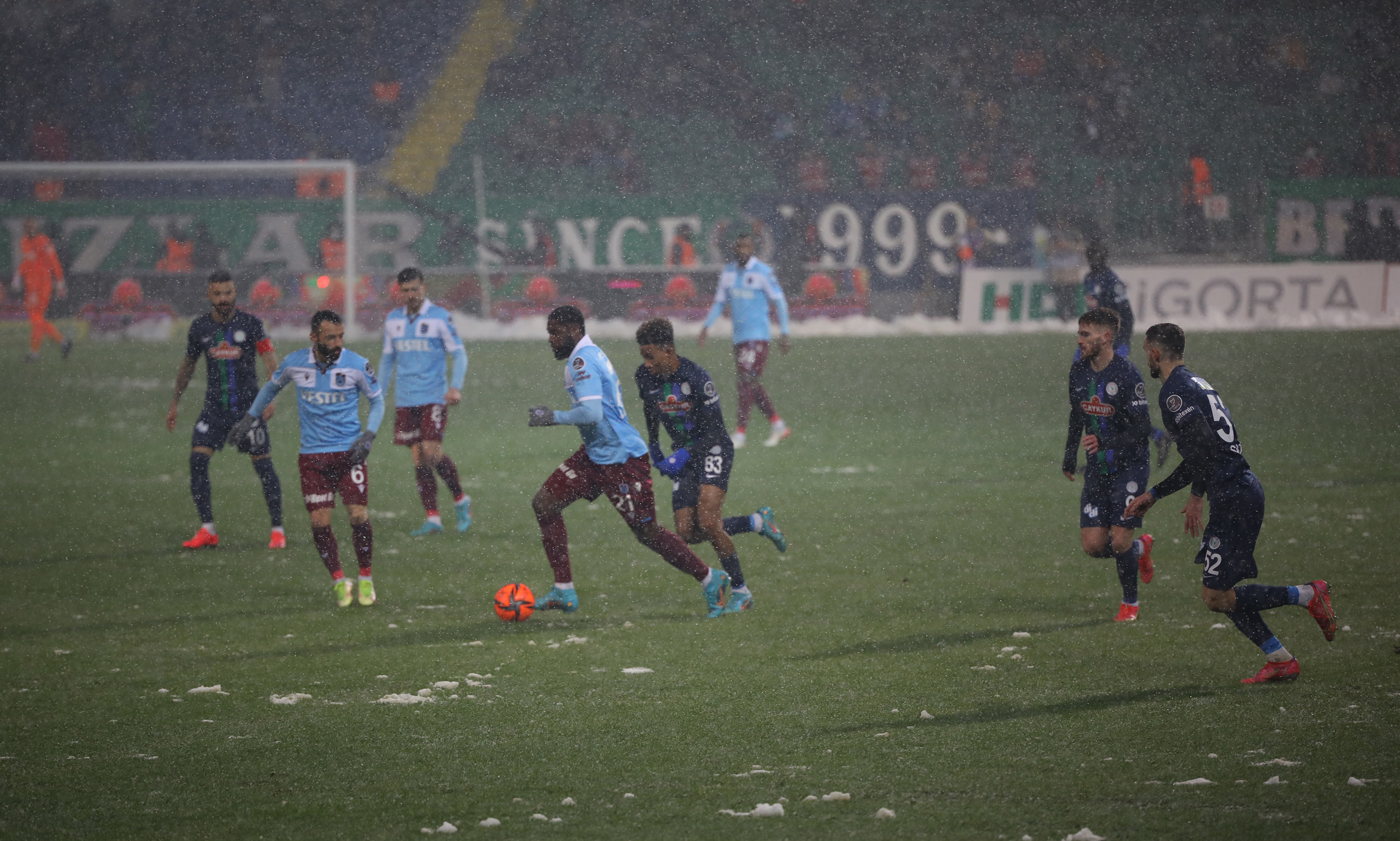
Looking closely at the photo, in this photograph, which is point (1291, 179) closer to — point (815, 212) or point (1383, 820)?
point (815, 212)

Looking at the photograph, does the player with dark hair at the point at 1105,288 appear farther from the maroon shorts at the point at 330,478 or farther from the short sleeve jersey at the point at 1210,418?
the maroon shorts at the point at 330,478

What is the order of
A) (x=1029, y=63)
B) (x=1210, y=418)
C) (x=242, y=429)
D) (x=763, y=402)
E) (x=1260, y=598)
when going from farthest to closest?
1. (x=1029, y=63)
2. (x=763, y=402)
3. (x=242, y=429)
4. (x=1260, y=598)
5. (x=1210, y=418)

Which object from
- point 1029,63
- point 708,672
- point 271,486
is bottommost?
point 708,672

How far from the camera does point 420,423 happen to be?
12.3 metres

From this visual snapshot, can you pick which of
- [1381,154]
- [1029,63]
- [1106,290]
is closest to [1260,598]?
[1106,290]

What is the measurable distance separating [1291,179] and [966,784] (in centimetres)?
2788

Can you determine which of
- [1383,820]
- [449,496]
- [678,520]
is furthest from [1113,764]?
[449,496]

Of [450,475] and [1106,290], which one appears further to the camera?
[1106,290]

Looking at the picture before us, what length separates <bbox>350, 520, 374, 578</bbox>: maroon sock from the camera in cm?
949

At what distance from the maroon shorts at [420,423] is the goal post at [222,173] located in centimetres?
1515

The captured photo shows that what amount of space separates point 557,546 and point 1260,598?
13.6 ft

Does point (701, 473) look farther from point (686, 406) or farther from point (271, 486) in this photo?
point (271, 486)

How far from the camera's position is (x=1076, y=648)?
26.5ft

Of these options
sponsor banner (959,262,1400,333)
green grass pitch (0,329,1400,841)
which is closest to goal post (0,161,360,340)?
sponsor banner (959,262,1400,333)
